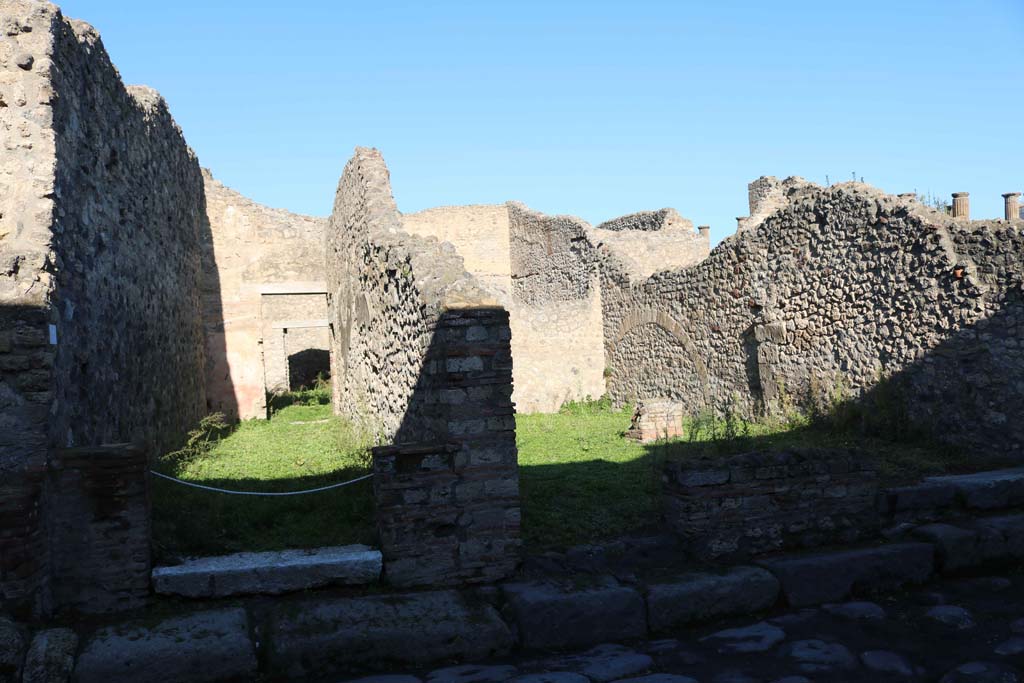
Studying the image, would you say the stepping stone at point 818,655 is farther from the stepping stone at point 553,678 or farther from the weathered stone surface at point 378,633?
the weathered stone surface at point 378,633

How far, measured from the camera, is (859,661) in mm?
3688

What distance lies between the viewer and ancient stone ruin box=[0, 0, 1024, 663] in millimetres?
3971

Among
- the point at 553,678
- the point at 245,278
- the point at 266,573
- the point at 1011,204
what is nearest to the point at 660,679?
the point at 553,678

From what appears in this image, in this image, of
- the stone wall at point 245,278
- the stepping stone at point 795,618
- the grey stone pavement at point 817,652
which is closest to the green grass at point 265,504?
the grey stone pavement at point 817,652

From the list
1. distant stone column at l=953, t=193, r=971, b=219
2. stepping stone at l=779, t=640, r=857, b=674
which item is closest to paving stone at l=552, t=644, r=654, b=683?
stepping stone at l=779, t=640, r=857, b=674

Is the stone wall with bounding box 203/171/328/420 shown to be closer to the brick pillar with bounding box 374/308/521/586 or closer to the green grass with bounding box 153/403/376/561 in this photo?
the green grass with bounding box 153/403/376/561

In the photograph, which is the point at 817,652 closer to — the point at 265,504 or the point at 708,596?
the point at 708,596

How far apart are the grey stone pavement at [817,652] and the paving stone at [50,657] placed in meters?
1.18

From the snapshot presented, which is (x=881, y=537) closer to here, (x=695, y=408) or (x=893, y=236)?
(x=893, y=236)

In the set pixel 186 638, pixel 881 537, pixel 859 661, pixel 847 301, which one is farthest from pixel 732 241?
pixel 186 638

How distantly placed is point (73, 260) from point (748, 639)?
4.80m

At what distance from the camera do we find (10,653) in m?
3.46

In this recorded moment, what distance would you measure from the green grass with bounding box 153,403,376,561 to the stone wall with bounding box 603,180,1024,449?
5.32 meters

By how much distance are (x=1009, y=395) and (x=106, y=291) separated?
7.67 meters
